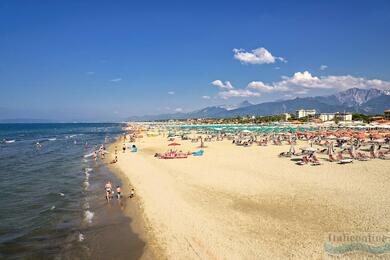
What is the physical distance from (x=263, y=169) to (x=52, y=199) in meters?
13.2

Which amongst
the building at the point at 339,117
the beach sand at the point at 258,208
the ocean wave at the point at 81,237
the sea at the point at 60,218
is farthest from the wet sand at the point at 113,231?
the building at the point at 339,117

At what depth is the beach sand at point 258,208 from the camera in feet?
28.0

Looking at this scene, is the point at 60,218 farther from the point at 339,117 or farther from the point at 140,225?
the point at 339,117

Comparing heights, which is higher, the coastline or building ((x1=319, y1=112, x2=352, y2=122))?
building ((x1=319, y1=112, x2=352, y2=122))

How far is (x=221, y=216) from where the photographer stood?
432 inches

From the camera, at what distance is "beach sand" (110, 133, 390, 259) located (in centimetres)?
853

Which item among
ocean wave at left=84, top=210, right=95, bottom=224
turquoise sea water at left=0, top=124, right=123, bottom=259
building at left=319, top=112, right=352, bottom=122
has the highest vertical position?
building at left=319, top=112, right=352, bottom=122

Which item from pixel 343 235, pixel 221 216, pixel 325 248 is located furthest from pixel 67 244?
pixel 343 235

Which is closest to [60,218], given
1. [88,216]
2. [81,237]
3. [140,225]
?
[88,216]

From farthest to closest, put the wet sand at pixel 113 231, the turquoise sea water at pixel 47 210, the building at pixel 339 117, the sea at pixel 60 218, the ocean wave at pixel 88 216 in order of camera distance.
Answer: the building at pixel 339 117 < the ocean wave at pixel 88 216 < the turquoise sea water at pixel 47 210 < the sea at pixel 60 218 < the wet sand at pixel 113 231

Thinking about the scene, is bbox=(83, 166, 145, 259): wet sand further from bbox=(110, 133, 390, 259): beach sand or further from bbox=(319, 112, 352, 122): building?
bbox=(319, 112, 352, 122): building

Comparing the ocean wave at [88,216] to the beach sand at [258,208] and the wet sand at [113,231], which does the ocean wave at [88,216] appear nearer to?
the wet sand at [113,231]

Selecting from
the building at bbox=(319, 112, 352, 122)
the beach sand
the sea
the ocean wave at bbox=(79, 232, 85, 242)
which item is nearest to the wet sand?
the sea

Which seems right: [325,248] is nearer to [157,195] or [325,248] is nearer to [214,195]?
[214,195]
